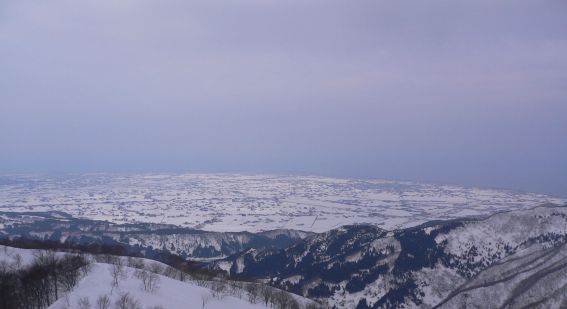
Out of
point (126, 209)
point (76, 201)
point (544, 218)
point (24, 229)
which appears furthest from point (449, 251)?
point (76, 201)

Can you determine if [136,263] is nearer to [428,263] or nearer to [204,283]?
[204,283]

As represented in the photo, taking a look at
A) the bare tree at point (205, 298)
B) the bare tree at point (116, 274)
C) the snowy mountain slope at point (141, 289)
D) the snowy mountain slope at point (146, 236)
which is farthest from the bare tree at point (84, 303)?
the snowy mountain slope at point (146, 236)

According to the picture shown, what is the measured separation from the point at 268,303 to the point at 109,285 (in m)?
16.4

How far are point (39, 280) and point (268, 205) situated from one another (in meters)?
125

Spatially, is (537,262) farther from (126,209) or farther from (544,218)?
(126,209)

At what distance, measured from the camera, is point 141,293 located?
108 ft

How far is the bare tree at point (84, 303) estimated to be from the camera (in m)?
27.3

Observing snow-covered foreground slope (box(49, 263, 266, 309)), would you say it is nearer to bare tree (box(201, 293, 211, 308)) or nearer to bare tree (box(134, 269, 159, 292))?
bare tree (box(201, 293, 211, 308))

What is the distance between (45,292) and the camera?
34219 millimetres

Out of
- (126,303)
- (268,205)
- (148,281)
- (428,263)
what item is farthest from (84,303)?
(268,205)

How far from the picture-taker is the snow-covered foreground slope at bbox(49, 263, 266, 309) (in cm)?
2977

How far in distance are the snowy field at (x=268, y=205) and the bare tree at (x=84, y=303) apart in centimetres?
8707

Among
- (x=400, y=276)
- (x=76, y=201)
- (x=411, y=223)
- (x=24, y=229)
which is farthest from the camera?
(x=76, y=201)

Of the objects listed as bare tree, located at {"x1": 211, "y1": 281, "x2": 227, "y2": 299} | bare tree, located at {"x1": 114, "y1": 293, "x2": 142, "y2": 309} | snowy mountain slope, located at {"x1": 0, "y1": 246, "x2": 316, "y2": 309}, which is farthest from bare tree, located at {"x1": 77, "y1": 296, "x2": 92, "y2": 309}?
bare tree, located at {"x1": 211, "y1": 281, "x2": 227, "y2": 299}
